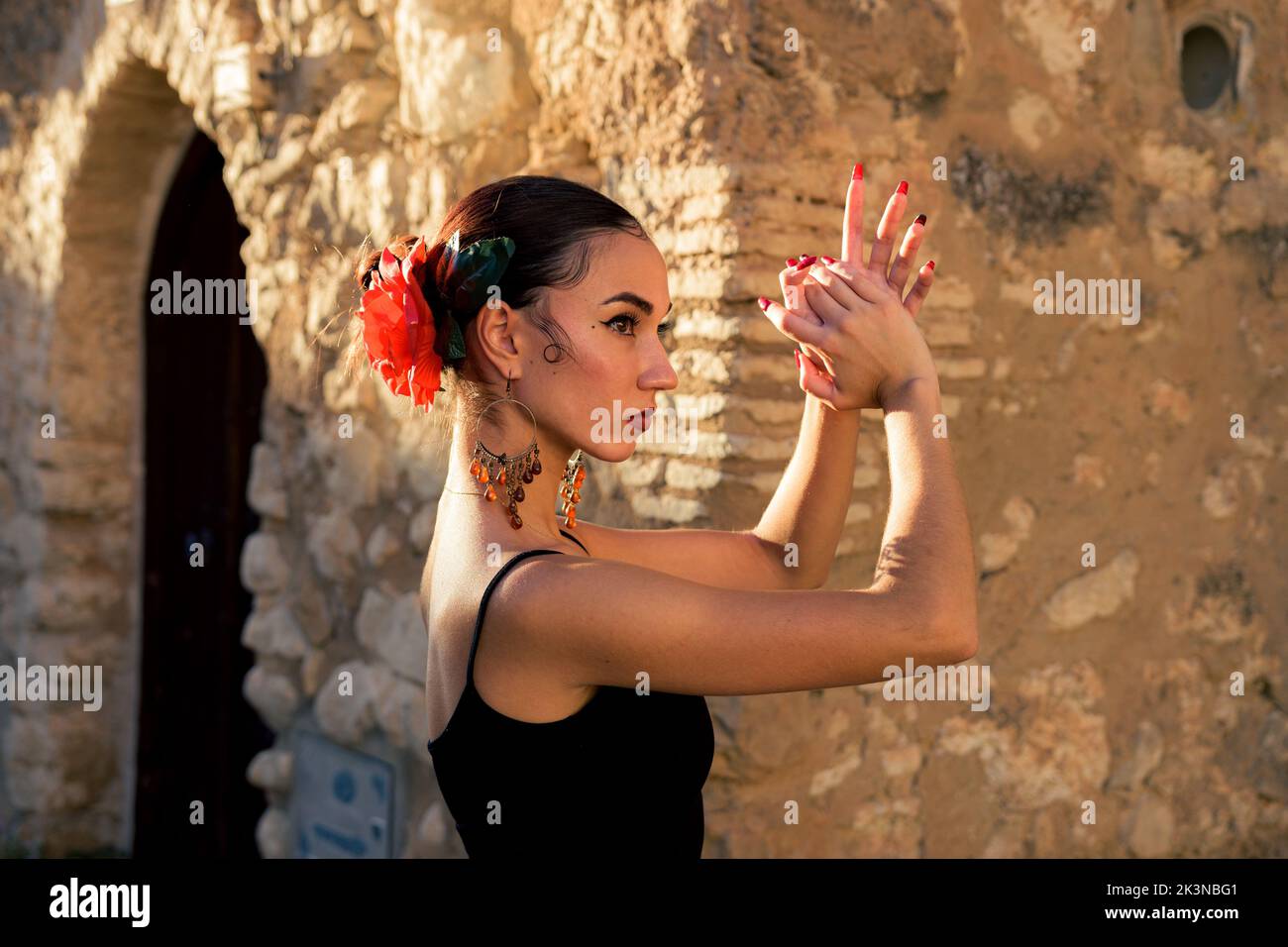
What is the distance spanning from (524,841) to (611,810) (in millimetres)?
104

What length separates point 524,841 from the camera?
1.44 m

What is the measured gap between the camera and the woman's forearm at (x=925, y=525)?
4.27ft

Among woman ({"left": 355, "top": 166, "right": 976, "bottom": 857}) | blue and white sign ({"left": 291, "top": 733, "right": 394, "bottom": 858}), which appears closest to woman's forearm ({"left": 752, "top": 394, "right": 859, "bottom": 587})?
woman ({"left": 355, "top": 166, "right": 976, "bottom": 857})

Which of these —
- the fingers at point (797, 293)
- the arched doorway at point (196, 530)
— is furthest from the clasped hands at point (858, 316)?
the arched doorway at point (196, 530)

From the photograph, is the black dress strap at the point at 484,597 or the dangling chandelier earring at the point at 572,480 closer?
the black dress strap at the point at 484,597

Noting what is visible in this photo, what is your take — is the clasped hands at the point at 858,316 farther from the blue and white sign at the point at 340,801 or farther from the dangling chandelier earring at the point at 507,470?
the blue and white sign at the point at 340,801

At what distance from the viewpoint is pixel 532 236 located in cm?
153

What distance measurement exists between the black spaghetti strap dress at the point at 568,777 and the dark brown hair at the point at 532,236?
0.89 feet

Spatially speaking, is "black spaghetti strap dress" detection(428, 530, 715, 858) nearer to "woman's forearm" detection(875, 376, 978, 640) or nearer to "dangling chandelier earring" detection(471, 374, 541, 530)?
"dangling chandelier earring" detection(471, 374, 541, 530)

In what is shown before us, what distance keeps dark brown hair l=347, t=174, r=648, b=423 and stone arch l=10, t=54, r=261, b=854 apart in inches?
123

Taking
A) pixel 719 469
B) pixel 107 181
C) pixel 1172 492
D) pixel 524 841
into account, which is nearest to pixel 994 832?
pixel 1172 492

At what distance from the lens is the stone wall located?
236 cm

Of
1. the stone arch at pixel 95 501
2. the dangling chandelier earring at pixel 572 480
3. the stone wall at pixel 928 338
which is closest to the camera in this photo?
the dangling chandelier earring at pixel 572 480

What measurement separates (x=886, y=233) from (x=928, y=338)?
1027 mm
